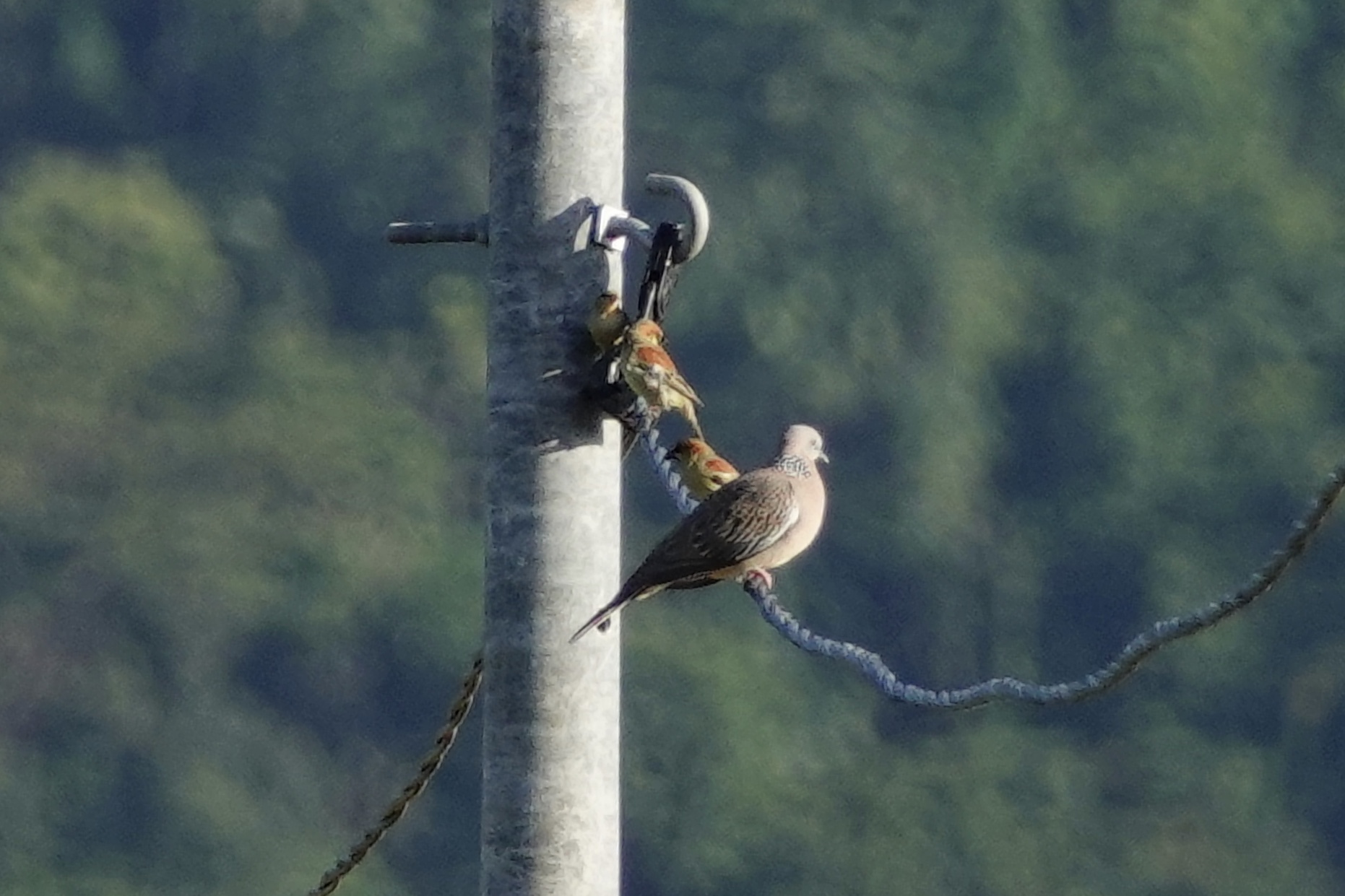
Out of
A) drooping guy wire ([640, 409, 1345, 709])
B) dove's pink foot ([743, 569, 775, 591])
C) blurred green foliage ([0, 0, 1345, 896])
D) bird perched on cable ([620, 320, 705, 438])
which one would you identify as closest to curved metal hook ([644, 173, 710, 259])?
bird perched on cable ([620, 320, 705, 438])

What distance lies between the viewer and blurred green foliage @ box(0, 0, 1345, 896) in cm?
3572

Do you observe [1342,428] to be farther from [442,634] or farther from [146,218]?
[146,218]

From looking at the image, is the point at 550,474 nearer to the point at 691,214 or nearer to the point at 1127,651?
the point at 691,214

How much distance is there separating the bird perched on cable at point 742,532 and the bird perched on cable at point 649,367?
1.78ft

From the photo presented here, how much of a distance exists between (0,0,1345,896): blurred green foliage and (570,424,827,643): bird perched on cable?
24.2 metres

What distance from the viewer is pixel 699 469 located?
9.38 meters

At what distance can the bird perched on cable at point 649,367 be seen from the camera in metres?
6.68

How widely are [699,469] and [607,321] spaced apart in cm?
281

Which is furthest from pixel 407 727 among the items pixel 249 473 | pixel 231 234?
pixel 231 234

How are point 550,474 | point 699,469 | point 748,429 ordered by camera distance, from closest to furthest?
point 550,474 < point 699,469 < point 748,429

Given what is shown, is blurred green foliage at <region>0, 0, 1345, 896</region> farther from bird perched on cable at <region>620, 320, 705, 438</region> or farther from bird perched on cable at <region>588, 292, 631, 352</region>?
bird perched on cable at <region>588, 292, 631, 352</region>

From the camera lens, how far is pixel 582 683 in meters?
6.41

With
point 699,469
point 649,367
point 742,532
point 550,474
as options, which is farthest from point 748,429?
point 550,474

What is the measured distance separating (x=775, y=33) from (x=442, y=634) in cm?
947
